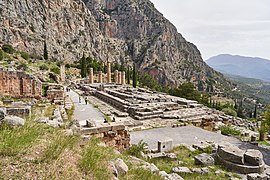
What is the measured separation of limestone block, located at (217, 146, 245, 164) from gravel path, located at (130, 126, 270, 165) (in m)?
3.26

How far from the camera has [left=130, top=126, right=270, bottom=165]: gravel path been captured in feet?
37.7

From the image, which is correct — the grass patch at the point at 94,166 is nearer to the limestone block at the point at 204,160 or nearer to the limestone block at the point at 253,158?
the limestone block at the point at 204,160

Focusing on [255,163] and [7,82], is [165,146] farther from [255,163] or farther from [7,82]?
[7,82]

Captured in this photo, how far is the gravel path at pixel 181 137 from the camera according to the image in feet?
37.7

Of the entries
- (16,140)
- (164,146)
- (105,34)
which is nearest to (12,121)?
(16,140)

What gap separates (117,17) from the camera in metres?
127

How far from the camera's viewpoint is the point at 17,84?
1566cm

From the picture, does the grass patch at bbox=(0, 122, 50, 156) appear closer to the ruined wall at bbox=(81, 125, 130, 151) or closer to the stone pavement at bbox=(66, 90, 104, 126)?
the ruined wall at bbox=(81, 125, 130, 151)

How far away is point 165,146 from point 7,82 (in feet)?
42.2

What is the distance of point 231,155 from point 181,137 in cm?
478

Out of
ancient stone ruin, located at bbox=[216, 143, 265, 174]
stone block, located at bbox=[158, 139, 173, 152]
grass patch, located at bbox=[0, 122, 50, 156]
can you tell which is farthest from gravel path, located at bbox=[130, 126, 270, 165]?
grass patch, located at bbox=[0, 122, 50, 156]

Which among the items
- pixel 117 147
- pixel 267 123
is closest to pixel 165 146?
pixel 117 147

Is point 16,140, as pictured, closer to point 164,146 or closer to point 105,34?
point 164,146

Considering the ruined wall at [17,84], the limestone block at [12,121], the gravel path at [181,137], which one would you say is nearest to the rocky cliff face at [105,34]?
the ruined wall at [17,84]
